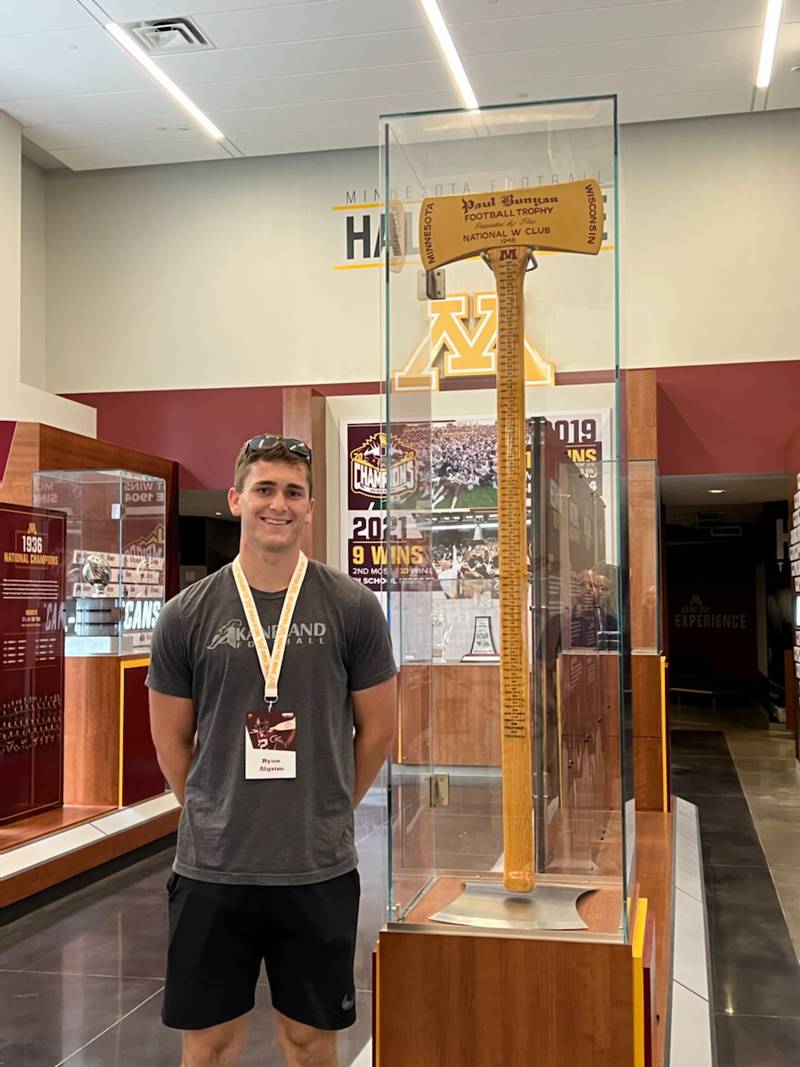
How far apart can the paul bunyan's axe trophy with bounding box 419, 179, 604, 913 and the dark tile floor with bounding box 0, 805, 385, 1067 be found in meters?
1.48

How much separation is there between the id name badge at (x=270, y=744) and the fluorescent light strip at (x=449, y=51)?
18.4 ft

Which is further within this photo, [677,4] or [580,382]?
[677,4]

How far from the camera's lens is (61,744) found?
594cm

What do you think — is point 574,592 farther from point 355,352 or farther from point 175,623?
point 355,352

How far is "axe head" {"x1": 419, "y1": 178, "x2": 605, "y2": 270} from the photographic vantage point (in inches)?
84.5

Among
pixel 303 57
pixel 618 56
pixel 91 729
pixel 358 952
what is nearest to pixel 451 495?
pixel 358 952

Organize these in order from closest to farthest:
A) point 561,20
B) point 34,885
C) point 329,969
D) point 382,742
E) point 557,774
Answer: point 329,969
point 382,742
point 557,774
point 34,885
point 561,20

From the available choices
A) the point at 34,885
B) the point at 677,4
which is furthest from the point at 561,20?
the point at 34,885

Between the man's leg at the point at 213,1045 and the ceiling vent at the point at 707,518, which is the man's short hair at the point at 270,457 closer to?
the man's leg at the point at 213,1045

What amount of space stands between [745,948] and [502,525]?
3.05m

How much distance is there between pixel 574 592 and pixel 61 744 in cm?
436

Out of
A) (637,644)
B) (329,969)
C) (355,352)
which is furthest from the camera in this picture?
(355,352)

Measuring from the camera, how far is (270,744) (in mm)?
1939

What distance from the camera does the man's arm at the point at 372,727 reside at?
2064 mm
